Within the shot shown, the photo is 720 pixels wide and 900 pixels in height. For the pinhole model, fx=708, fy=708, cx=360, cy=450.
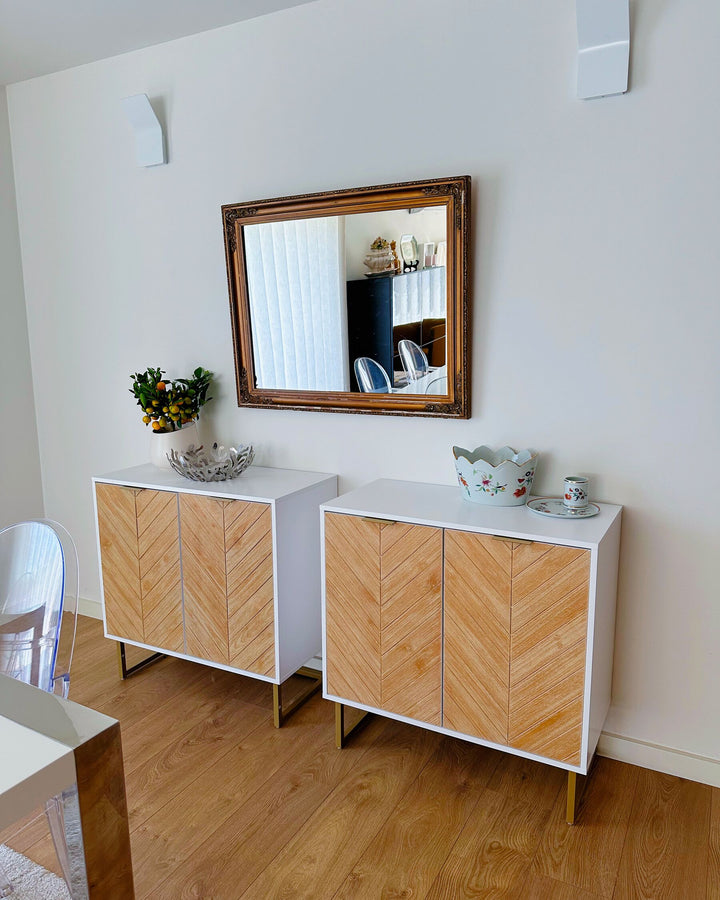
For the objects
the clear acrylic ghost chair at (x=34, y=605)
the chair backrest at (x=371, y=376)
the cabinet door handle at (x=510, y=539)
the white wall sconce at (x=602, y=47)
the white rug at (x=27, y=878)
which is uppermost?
the white wall sconce at (x=602, y=47)

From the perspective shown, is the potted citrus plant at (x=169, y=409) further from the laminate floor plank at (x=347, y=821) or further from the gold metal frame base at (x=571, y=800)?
the gold metal frame base at (x=571, y=800)

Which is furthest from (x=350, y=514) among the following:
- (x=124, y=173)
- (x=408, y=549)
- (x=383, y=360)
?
(x=124, y=173)

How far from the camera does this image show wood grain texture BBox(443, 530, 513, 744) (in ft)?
6.44

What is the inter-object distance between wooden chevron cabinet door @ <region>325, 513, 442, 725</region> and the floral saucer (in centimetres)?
32

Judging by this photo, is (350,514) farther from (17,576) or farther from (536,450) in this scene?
(17,576)

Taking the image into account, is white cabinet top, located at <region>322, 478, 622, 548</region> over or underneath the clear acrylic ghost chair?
over

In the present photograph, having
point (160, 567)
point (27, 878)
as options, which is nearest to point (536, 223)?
point (160, 567)

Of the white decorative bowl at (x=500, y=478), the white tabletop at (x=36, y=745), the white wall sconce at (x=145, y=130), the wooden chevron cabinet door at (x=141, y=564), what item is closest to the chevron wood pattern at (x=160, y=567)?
the wooden chevron cabinet door at (x=141, y=564)

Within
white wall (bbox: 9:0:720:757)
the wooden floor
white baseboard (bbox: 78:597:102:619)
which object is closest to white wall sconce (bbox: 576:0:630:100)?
white wall (bbox: 9:0:720:757)

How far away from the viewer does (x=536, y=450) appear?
2246 millimetres

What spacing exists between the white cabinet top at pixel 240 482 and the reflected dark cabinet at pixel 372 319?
492 millimetres

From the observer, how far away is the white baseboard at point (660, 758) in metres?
2.11

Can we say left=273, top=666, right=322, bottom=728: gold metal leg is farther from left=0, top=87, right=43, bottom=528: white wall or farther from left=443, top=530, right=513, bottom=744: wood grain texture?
left=0, top=87, right=43, bottom=528: white wall

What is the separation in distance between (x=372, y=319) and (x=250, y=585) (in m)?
0.99
